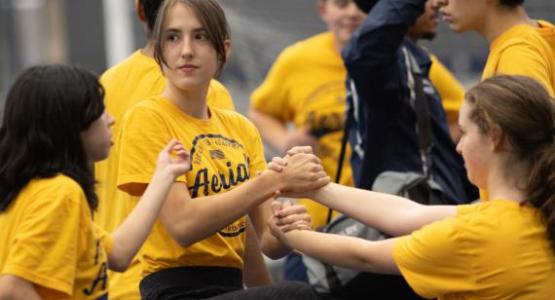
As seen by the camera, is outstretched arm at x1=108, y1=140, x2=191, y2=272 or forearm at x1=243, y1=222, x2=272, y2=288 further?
forearm at x1=243, y1=222, x2=272, y2=288

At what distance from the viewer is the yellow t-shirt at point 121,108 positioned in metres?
5.59

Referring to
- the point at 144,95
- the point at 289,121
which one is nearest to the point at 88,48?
the point at 289,121

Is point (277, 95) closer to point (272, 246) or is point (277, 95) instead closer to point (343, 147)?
point (343, 147)

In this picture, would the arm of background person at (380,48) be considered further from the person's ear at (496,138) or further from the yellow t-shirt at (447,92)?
the person's ear at (496,138)

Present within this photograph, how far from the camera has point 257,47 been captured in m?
11.2

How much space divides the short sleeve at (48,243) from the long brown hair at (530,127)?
130 centimetres

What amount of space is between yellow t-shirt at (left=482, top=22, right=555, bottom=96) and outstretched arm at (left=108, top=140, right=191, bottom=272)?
3.73 ft

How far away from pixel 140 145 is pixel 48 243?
17.8 inches

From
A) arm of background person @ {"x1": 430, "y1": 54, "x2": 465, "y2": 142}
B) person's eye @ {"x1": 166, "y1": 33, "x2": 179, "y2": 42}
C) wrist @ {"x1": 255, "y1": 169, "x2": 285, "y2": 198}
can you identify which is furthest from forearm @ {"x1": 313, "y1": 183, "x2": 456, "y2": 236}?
Result: arm of background person @ {"x1": 430, "y1": 54, "x2": 465, "y2": 142}

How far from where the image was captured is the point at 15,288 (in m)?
4.57

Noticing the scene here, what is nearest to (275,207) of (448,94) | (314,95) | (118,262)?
(118,262)

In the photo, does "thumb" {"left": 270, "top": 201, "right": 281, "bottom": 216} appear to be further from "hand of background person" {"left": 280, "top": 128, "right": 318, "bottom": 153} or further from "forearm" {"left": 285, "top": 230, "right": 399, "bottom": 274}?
"hand of background person" {"left": 280, "top": 128, "right": 318, "bottom": 153}

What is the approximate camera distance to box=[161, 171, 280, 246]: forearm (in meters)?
4.64

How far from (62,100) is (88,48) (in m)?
11.0
